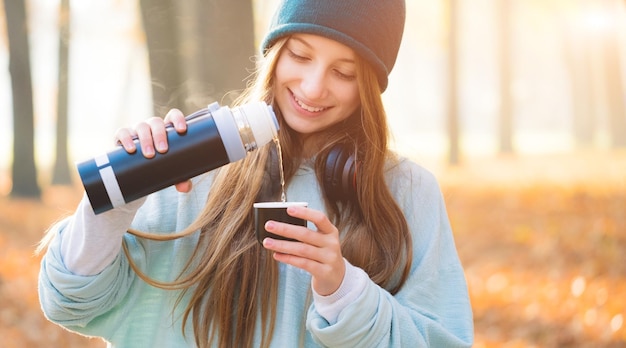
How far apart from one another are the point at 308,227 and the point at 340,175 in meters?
0.20

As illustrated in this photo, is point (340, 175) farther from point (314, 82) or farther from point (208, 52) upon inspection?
point (208, 52)

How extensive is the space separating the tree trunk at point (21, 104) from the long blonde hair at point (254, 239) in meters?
9.68

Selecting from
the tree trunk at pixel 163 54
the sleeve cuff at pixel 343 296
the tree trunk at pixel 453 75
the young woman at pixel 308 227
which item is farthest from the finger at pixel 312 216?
the tree trunk at pixel 453 75

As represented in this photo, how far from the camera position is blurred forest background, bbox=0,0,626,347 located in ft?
11.4

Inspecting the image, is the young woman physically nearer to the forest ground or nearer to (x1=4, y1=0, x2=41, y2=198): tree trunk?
the forest ground

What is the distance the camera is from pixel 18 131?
11.3 metres

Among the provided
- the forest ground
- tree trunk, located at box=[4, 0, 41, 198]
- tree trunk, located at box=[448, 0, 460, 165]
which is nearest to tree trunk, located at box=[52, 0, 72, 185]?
the forest ground

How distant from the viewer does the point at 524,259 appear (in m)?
7.46

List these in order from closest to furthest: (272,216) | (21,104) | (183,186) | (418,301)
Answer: (272,216) < (183,186) < (418,301) < (21,104)

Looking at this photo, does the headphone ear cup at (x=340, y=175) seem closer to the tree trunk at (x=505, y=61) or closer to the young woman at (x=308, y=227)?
the young woman at (x=308, y=227)

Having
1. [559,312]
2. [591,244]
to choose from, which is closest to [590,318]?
[559,312]

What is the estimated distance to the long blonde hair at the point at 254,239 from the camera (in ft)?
6.98

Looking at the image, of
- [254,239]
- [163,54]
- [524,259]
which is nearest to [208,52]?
[163,54]

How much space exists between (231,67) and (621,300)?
13.5 ft
